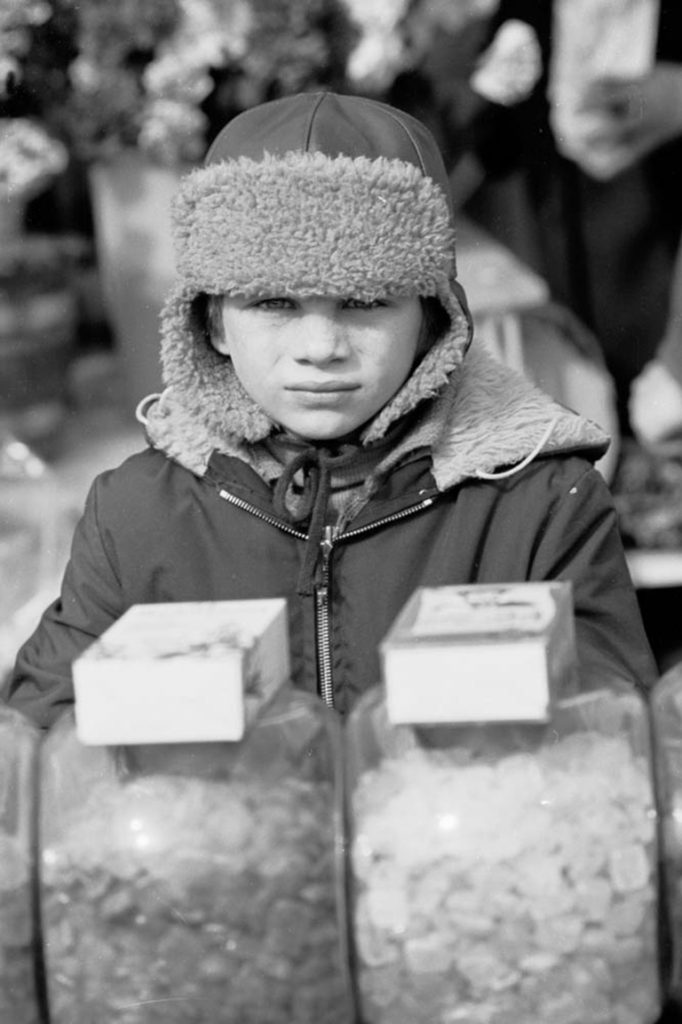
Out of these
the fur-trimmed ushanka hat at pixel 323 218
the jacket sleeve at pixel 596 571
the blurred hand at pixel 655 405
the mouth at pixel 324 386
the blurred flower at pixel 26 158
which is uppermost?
the fur-trimmed ushanka hat at pixel 323 218

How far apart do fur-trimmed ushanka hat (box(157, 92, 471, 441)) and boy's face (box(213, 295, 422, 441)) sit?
23 mm

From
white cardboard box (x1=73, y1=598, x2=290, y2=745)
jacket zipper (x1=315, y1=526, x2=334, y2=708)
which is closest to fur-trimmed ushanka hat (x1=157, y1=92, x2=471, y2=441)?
jacket zipper (x1=315, y1=526, x2=334, y2=708)

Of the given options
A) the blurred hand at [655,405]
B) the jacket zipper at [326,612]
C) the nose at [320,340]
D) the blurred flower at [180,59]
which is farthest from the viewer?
the blurred hand at [655,405]

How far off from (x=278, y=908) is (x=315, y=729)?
11cm

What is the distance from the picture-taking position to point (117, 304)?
2383 millimetres

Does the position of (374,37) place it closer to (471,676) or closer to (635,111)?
(635,111)

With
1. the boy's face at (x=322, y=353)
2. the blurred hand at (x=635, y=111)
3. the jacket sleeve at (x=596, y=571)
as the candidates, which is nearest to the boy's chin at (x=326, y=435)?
the boy's face at (x=322, y=353)

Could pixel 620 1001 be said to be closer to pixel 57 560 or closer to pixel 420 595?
pixel 420 595

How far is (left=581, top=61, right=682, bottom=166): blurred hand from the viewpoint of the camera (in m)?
2.33

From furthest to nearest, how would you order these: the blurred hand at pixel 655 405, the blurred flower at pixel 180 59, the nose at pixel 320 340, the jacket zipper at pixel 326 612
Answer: the blurred hand at pixel 655 405
the blurred flower at pixel 180 59
the jacket zipper at pixel 326 612
the nose at pixel 320 340

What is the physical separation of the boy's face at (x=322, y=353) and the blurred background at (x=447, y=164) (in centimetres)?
115

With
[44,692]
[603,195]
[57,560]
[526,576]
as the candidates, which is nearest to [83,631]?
[44,692]

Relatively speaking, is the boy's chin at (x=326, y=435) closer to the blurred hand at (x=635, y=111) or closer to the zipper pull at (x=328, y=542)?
the zipper pull at (x=328, y=542)

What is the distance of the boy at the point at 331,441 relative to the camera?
118 cm
